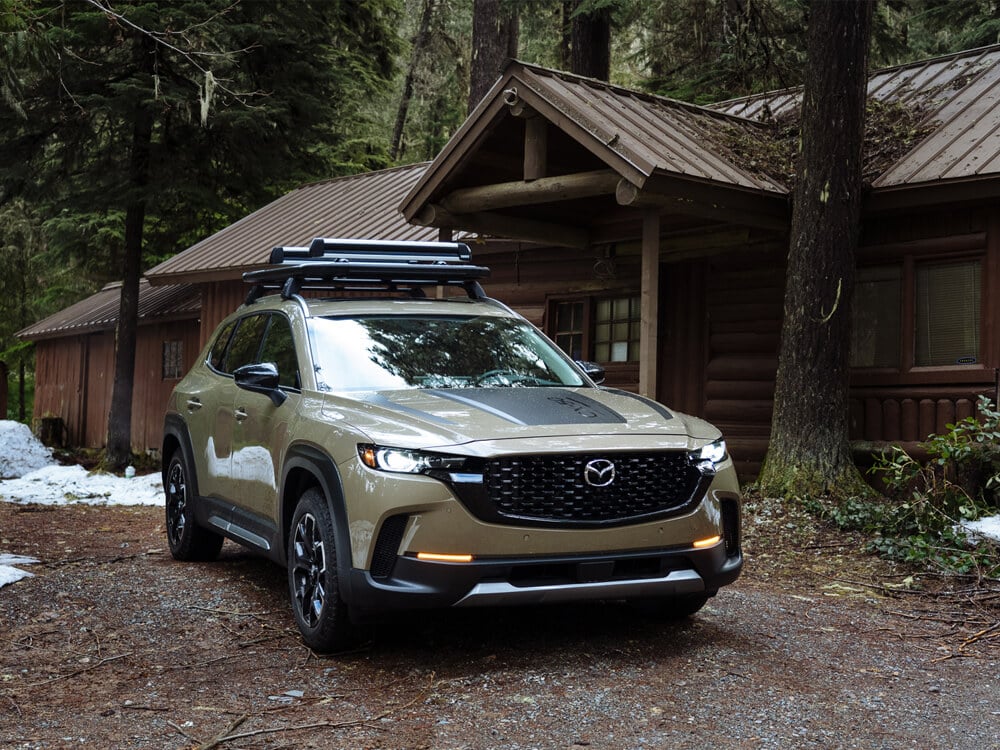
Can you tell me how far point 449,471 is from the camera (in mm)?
5094

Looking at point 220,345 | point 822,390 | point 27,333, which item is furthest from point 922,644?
point 27,333

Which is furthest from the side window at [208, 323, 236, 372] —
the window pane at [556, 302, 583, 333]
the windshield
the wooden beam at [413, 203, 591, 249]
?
the window pane at [556, 302, 583, 333]

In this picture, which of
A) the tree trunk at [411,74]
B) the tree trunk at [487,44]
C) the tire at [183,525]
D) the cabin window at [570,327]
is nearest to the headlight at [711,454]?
the tire at [183,525]

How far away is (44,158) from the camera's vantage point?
19.5m

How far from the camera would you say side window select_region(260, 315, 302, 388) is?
255 inches

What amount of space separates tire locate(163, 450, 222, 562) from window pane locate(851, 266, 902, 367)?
765 cm

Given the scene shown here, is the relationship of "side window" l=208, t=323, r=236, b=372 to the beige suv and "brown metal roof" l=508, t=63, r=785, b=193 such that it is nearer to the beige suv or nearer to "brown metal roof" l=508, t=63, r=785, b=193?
the beige suv

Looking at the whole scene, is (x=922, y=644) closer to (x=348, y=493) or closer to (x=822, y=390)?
(x=348, y=493)

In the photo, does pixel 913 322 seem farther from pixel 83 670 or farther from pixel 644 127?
pixel 83 670

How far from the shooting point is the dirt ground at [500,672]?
4.48 metres

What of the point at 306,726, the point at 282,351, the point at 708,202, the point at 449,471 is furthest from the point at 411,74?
the point at 306,726

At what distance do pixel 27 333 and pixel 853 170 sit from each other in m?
25.0

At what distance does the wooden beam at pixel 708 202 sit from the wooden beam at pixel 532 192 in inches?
14.6

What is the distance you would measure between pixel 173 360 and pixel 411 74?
Answer: 13.2m
